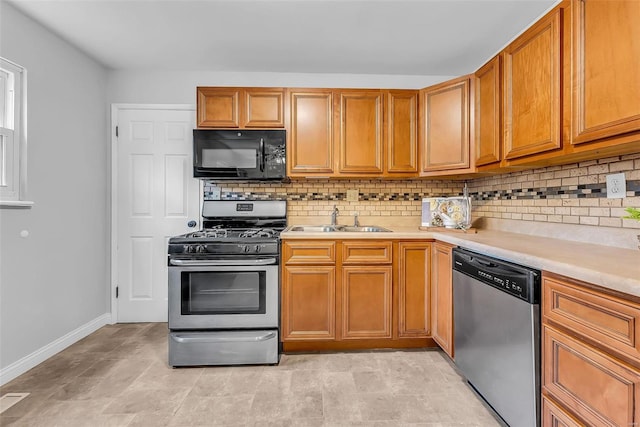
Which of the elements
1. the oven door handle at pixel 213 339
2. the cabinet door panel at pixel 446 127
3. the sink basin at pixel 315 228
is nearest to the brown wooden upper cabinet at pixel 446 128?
the cabinet door panel at pixel 446 127

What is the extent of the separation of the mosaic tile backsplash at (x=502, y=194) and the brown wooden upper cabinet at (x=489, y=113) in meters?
0.36

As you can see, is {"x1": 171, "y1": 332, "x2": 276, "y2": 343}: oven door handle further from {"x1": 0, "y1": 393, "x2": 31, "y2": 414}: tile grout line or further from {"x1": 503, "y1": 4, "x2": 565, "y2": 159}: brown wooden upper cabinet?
{"x1": 503, "y1": 4, "x2": 565, "y2": 159}: brown wooden upper cabinet

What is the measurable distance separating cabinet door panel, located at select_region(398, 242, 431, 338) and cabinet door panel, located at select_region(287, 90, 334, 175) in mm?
976

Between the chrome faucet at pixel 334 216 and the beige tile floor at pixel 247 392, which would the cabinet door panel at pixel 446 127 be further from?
the beige tile floor at pixel 247 392

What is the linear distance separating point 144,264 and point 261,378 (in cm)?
173

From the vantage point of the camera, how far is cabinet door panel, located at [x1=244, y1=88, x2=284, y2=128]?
2578mm

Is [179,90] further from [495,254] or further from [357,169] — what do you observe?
[495,254]

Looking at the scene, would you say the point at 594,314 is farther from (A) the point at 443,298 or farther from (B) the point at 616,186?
(A) the point at 443,298

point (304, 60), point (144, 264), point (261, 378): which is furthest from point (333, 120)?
point (144, 264)

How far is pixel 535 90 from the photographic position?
1650 millimetres

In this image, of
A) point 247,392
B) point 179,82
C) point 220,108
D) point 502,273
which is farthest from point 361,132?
point 247,392

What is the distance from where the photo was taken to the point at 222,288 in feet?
7.18

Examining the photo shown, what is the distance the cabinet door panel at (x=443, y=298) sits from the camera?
207 centimetres

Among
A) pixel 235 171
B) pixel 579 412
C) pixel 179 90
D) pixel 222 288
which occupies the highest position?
pixel 179 90
